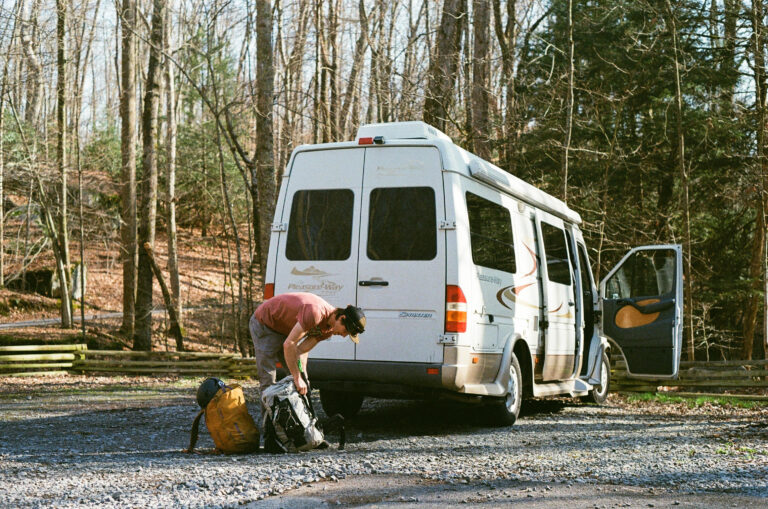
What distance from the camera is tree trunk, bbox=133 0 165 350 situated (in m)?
19.5

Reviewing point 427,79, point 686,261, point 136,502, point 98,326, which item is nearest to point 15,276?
point 98,326

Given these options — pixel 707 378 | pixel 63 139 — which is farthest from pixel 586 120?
pixel 63 139

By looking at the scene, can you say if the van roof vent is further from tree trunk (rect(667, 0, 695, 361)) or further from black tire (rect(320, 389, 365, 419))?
tree trunk (rect(667, 0, 695, 361))

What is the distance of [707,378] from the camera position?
1377 cm

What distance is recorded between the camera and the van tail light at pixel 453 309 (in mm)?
7633

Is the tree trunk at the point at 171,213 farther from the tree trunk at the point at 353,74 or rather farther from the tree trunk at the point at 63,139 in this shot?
the tree trunk at the point at 353,74

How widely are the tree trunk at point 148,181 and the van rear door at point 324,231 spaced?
1210cm

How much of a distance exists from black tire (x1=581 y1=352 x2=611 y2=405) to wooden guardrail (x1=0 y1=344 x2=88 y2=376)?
999cm

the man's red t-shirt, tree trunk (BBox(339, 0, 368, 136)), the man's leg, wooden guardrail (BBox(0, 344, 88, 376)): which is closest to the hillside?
wooden guardrail (BBox(0, 344, 88, 376))

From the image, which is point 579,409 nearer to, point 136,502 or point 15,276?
point 136,502

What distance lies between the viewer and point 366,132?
331 inches

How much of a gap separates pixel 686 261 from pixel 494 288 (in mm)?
9756

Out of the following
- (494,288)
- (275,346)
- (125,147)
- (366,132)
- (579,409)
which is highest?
(125,147)

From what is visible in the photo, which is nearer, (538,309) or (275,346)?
(275,346)
